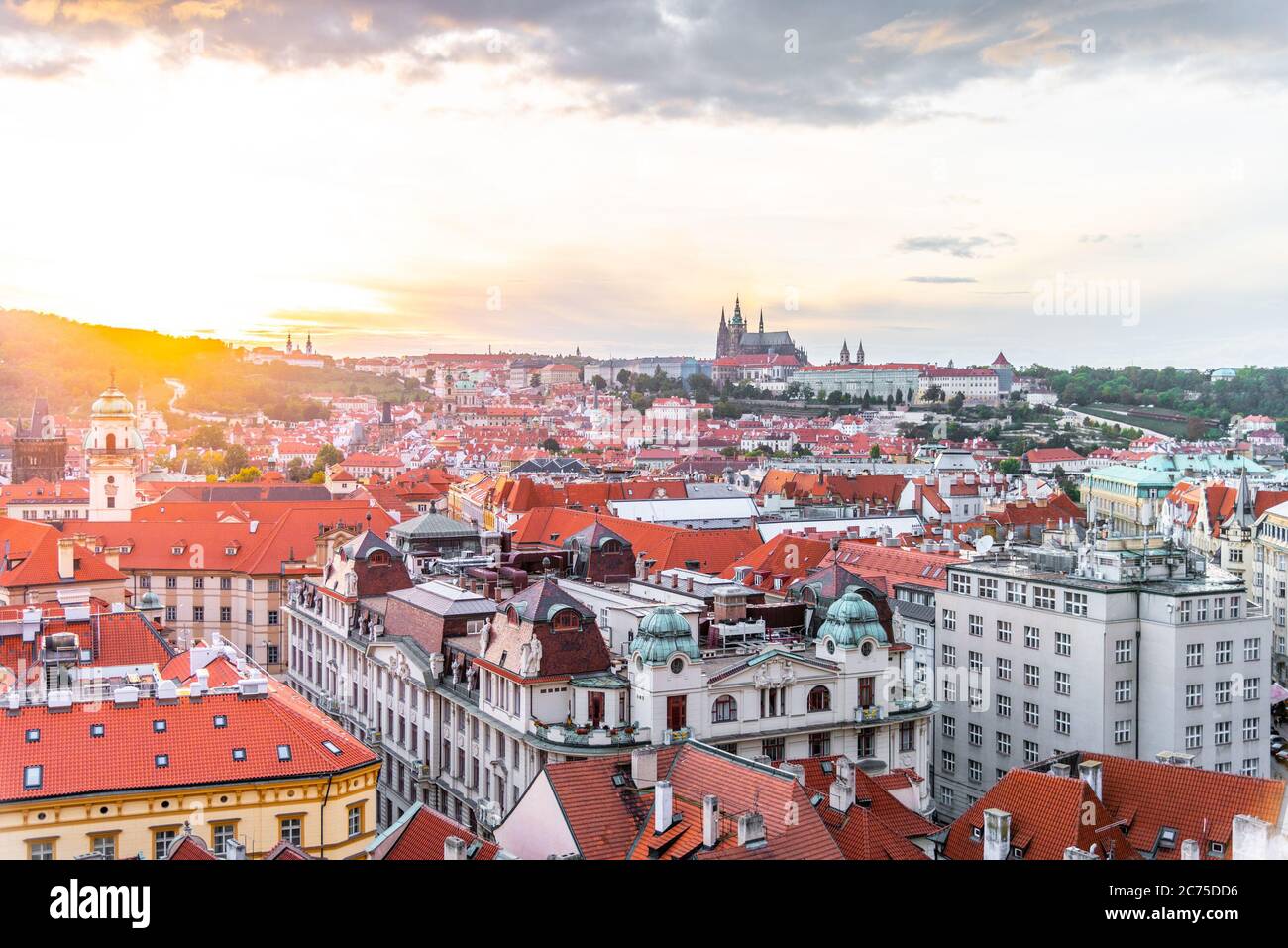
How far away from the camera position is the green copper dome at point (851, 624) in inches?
524

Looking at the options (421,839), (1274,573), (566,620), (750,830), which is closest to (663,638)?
(566,620)

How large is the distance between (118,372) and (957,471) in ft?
99.2

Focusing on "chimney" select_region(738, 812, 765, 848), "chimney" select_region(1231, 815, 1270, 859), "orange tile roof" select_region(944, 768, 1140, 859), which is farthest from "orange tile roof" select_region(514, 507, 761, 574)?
"chimney" select_region(1231, 815, 1270, 859)

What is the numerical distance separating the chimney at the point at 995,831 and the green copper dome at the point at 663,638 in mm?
3342

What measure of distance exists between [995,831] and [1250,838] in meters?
3.84

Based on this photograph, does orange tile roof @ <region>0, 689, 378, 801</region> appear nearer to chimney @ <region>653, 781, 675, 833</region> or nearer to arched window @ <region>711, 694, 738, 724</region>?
chimney @ <region>653, 781, 675, 833</region>

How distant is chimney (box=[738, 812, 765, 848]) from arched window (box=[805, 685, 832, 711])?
16.0ft

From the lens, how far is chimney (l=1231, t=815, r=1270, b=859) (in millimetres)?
5775

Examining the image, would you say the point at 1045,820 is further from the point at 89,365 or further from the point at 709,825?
the point at 89,365

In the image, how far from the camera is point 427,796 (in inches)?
579

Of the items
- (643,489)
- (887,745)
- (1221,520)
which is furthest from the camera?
(643,489)

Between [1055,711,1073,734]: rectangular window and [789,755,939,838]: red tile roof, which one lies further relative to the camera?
[1055,711,1073,734]: rectangular window
